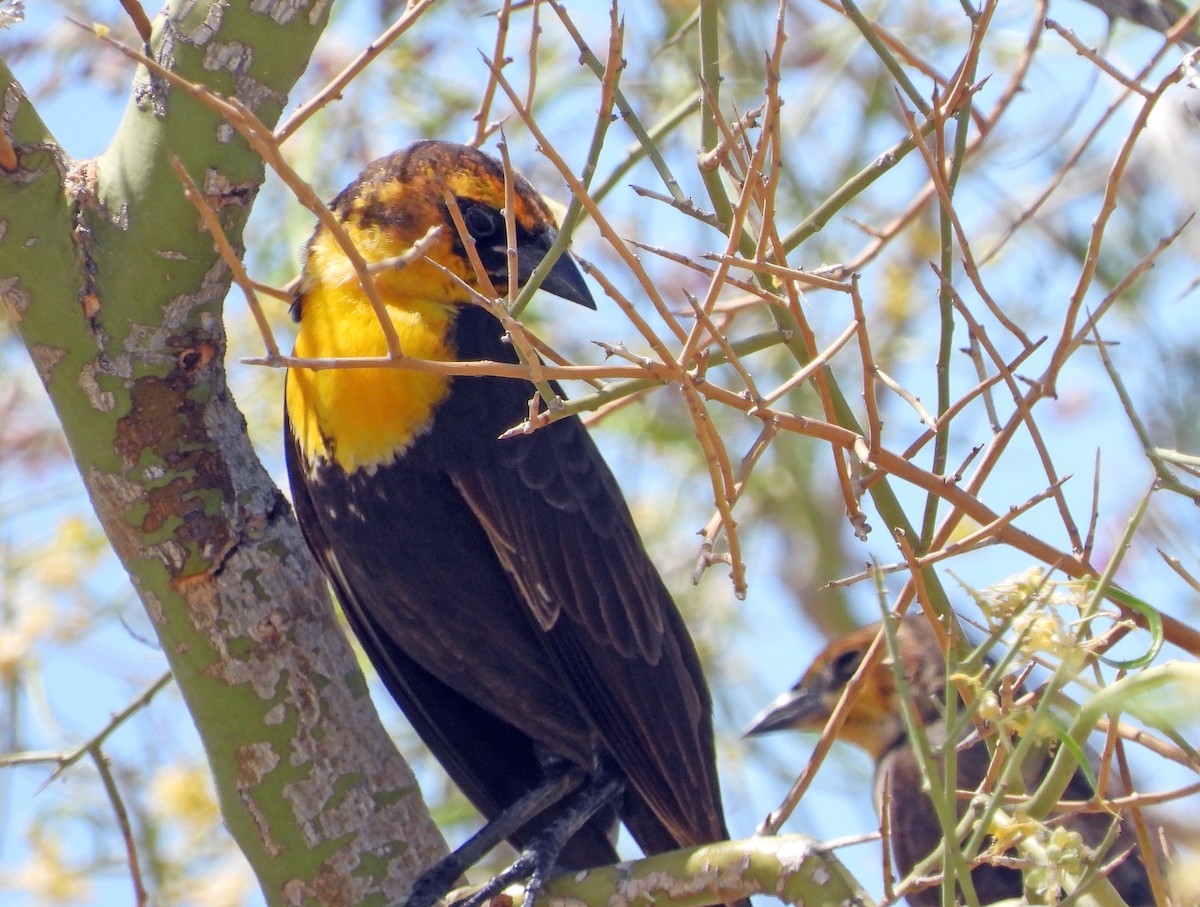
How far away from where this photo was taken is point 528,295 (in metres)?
1.83

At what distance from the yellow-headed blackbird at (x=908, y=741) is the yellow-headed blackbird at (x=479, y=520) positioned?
720 millimetres

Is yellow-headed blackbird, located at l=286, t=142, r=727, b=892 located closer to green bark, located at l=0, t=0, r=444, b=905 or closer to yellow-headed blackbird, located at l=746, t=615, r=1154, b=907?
green bark, located at l=0, t=0, r=444, b=905

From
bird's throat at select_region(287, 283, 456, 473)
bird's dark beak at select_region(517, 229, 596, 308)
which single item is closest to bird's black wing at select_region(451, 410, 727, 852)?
bird's throat at select_region(287, 283, 456, 473)

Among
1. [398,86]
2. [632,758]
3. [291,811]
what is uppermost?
[398,86]

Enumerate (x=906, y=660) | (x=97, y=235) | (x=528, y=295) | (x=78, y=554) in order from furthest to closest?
(x=78, y=554), (x=906, y=660), (x=97, y=235), (x=528, y=295)

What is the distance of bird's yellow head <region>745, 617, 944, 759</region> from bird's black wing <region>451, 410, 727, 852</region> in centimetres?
123

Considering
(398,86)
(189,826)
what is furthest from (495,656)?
(398,86)

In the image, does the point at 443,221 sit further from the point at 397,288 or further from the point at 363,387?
the point at 363,387

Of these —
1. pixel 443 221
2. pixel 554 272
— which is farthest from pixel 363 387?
pixel 554 272

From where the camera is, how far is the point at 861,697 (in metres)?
4.13

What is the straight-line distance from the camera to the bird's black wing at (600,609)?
275cm

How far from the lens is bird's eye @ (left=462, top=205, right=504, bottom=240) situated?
9.71 ft

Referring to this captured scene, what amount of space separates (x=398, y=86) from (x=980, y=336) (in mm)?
3004

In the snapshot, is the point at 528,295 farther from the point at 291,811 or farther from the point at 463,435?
the point at 291,811
